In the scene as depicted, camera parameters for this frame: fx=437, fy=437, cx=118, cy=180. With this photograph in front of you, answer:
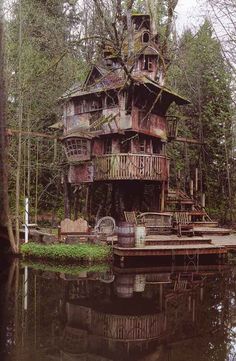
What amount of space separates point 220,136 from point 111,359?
25768mm

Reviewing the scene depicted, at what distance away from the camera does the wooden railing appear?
76.0 ft

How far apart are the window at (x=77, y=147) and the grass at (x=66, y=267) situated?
27.4 feet

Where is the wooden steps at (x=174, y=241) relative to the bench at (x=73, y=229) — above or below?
below

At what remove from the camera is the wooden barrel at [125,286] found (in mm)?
12844

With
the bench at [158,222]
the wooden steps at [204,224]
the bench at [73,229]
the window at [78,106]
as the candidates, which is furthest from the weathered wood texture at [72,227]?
the wooden steps at [204,224]

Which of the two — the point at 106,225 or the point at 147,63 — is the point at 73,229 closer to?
the point at 106,225

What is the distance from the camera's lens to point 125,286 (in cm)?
1391

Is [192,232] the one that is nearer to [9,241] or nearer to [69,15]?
[9,241]

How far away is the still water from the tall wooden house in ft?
27.4

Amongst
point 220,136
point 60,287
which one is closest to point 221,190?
point 220,136

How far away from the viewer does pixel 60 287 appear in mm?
13609

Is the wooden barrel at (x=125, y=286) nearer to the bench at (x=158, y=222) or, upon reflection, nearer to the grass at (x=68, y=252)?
the grass at (x=68, y=252)

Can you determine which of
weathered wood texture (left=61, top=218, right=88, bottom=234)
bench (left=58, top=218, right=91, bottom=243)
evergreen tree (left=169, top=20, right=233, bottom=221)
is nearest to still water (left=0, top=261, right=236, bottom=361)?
bench (left=58, top=218, right=91, bottom=243)

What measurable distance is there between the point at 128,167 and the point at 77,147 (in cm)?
347
